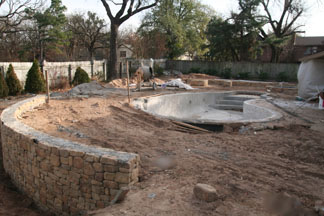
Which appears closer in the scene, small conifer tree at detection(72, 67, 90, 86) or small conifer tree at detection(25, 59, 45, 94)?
small conifer tree at detection(25, 59, 45, 94)

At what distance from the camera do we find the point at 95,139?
5.58 meters

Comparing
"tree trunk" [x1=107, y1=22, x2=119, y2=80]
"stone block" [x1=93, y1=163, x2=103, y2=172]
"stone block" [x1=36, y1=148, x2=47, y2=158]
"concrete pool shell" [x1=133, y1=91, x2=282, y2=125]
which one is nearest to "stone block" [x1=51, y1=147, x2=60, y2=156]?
"stone block" [x1=36, y1=148, x2=47, y2=158]

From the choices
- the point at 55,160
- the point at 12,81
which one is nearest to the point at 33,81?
the point at 12,81

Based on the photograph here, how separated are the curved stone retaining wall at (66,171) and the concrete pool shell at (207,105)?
5.23m

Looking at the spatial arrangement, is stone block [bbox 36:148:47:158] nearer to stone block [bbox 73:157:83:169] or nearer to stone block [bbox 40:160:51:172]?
stone block [bbox 40:160:51:172]

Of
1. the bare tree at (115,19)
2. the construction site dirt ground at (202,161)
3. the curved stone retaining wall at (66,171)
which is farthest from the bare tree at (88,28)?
the curved stone retaining wall at (66,171)

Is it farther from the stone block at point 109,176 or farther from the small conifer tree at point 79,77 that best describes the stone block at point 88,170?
the small conifer tree at point 79,77

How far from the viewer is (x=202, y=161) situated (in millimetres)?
4469

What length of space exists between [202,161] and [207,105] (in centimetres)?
1023

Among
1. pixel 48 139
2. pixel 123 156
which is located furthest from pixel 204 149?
pixel 48 139

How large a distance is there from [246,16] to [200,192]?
23404 mm

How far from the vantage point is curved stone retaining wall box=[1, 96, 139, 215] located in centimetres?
362

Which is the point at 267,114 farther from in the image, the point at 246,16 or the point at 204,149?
the point at 246,16

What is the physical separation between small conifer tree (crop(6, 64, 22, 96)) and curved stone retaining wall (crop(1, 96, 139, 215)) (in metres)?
7.62
